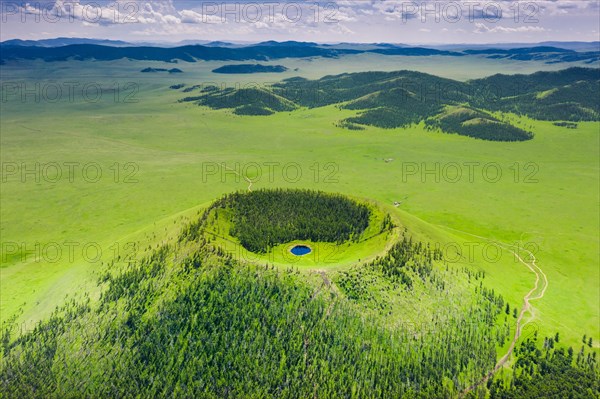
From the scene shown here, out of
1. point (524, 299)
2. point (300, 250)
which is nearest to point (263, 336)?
point (300, 250)

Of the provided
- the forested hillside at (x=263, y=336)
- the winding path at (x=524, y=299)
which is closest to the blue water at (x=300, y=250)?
the forested hillside at (x=263, y=336)

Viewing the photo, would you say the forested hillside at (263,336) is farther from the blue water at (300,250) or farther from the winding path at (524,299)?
the blue water at (300,250)

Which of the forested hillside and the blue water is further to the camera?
the blue water

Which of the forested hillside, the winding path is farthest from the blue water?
the winding path

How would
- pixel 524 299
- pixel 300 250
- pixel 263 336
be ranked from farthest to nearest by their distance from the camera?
pixel 300 250 < pixel 524 299 < pixel 263 336

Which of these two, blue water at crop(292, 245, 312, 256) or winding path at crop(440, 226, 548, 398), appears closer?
winding path at crop(440, 226, 548, 398)

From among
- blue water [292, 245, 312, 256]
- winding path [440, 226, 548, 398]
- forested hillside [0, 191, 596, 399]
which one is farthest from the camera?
blue water [292, 245, 312, 256]

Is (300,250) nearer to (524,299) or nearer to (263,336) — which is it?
(263,336)

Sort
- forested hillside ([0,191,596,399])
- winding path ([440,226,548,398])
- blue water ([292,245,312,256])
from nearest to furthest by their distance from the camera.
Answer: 1. forested hillside ([0,191,596,399])
2. winding path ([440,226,548,398])
3. blue water ([292,245,312,256])

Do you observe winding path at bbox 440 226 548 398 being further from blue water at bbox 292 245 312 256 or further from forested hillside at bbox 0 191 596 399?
blue water at bbox 292 245 312 256

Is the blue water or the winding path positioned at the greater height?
the blue water
